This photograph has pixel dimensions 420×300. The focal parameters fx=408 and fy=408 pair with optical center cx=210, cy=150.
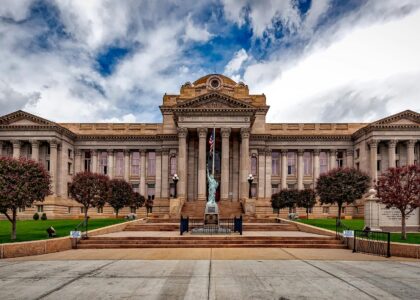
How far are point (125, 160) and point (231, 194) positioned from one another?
1941cm

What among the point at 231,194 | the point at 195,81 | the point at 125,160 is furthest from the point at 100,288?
the point at 195,81

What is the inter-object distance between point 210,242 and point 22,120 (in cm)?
4637

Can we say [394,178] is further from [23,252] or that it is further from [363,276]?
[23,252]

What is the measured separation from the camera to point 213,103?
175 ft

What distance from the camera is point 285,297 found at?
10.9 metres

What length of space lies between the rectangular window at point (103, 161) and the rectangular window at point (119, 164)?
1.65 meters

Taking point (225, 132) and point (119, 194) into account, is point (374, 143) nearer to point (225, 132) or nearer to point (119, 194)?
point (225, 132)

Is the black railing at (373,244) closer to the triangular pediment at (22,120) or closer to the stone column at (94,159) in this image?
the triangular pediment at (22,120)

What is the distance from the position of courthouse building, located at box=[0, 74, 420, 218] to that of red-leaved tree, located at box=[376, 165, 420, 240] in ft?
85.5

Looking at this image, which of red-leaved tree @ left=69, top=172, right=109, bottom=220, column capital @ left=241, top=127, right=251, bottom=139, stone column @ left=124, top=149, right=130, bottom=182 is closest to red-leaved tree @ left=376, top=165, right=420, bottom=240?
column capital @ left=241, top=127, right=251, bottom=139

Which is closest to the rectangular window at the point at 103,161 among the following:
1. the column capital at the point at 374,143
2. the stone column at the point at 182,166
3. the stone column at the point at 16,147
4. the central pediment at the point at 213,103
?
the stone column at the point at 16,147

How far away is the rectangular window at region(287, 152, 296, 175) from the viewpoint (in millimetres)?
66688

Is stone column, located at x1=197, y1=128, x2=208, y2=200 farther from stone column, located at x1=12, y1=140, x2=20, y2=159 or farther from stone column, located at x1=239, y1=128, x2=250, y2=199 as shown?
stone column, located at x1=12, y1=140, x2=20, y2=159

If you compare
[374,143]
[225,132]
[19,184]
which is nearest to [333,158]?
[374,143]
